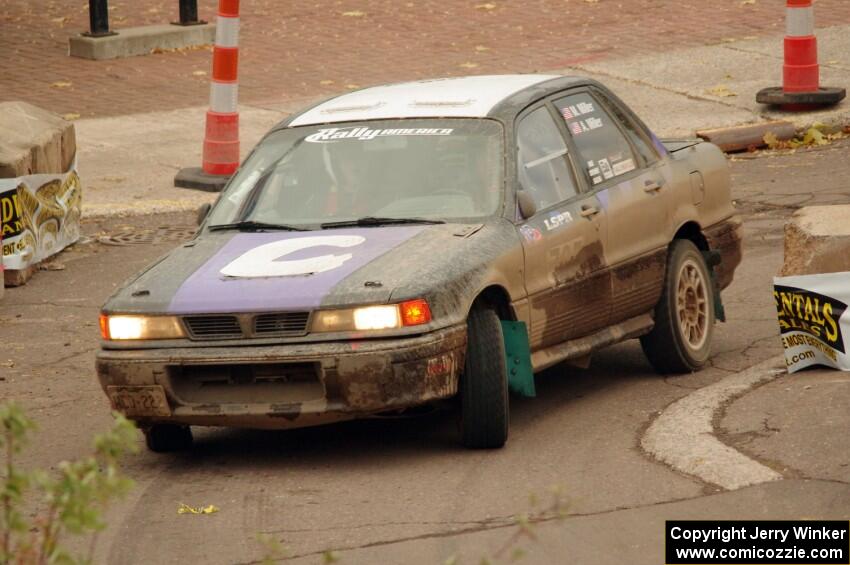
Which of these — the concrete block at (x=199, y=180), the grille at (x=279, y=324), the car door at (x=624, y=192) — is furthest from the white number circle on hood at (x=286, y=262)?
the concrete block at (x=199, y=180)

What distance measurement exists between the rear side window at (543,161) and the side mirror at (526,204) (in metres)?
0.14

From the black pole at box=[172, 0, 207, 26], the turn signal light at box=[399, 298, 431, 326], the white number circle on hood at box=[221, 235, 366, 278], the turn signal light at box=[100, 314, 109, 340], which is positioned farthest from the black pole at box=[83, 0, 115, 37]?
the turn signal light at box=[399, 298, 431, 326]

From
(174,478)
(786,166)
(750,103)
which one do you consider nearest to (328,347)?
(174,478)

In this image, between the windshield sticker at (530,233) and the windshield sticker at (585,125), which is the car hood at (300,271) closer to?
the windshield sticker at (530,233)

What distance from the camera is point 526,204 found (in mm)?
7453

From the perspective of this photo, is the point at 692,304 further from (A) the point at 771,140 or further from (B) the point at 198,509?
(A) the point at 771,140

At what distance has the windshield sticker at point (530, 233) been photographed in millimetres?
7398

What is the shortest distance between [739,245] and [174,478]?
359 centimetres

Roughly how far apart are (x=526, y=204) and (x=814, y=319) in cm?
141

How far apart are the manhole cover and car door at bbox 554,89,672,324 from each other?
4355 mm

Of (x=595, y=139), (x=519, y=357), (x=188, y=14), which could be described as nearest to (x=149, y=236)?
(x=595, y=139)

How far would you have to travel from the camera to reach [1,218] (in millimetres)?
10742

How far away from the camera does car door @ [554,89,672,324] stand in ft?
26.4

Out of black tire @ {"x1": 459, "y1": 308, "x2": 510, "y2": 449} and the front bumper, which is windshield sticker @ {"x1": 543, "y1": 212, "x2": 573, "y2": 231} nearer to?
black tire @ {"x1": 459, "y1": 308, "x2": 510, "y2": 449}
